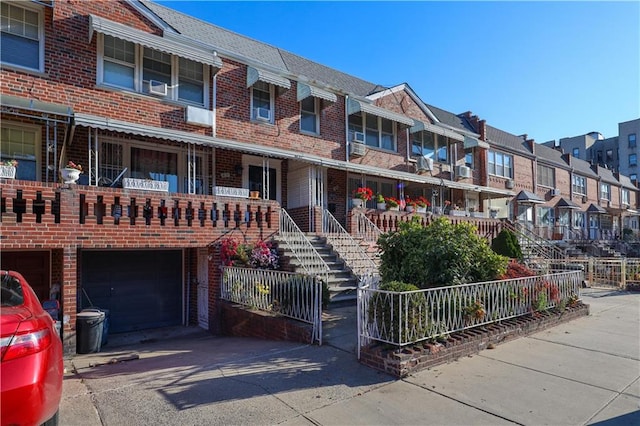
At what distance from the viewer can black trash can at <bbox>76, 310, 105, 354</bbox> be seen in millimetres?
7695

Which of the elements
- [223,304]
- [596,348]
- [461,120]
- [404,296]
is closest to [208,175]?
[223,304]

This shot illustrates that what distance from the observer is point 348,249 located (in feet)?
36.3

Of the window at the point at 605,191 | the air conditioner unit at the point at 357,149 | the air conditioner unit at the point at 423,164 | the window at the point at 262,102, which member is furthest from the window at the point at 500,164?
the window at the point at 605,191

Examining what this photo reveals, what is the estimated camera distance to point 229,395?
4434mm

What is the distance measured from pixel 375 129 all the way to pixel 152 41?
9.49 meters

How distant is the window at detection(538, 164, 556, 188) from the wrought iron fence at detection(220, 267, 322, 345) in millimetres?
26275

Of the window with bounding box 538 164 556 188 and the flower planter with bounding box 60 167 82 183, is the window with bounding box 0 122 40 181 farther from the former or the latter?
the window with bounding box 538 164 556 188

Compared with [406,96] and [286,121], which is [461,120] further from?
[286,121]

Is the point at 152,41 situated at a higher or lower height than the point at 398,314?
higher

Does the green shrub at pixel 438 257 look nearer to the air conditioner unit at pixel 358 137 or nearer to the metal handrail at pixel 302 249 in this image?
the metal handrail at pixel 302 249

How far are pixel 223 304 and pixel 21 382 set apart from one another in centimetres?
655

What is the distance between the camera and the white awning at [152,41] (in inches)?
375

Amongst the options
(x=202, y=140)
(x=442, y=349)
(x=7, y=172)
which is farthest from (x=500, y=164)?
(x=7, y=172)

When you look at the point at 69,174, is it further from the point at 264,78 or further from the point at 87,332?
the point at 264,78
